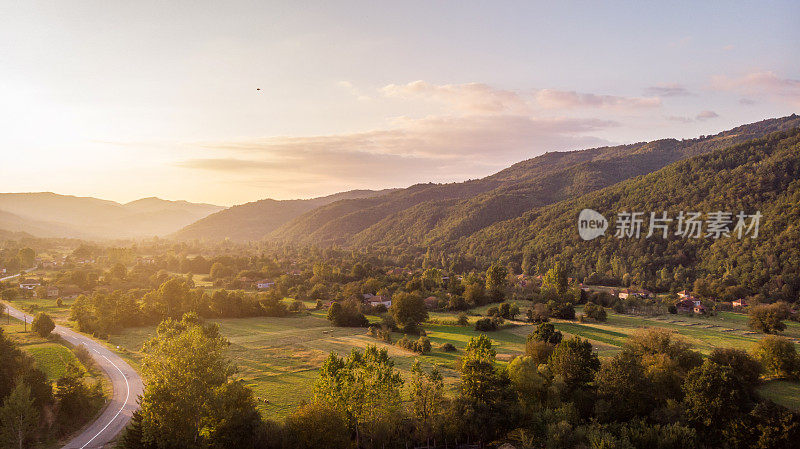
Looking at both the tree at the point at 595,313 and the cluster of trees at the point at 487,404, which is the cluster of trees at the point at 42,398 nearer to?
the cluster of trees at the point at 487,404

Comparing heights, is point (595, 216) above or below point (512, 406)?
above

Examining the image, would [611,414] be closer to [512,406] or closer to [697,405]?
[697,405]

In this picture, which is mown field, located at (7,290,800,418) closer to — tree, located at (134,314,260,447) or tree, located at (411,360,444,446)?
tree, located at (134,314,260,447)

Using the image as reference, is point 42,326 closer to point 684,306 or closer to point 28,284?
point 28,284

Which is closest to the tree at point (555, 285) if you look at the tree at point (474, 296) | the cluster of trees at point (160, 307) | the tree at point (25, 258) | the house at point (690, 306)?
the tree at point (474, 296)

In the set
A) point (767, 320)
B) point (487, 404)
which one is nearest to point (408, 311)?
point (487, 404)

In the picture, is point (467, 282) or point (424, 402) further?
point (467, 282)

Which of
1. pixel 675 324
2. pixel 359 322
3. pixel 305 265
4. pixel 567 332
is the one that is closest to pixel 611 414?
pixel 567 332
